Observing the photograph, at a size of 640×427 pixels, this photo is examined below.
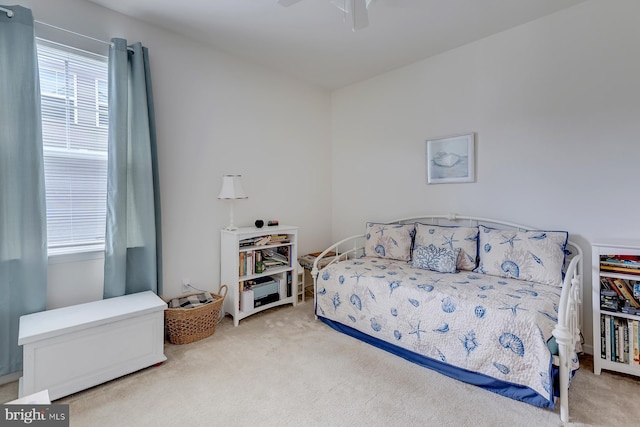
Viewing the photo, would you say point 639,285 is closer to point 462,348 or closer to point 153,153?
point 462,348

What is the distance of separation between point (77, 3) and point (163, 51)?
1.91 feet

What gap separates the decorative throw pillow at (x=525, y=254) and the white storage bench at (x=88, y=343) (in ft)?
8.30

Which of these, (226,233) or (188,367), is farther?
(226,233)

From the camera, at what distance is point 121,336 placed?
1916 millimetres

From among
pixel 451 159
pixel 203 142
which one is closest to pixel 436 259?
pixel 451 159

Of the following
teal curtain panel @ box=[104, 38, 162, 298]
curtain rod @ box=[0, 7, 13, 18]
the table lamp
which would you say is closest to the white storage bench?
teal curtain panel @ box=[104, 38, 162, 298]

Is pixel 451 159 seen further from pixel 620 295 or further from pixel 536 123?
pixel 620 295

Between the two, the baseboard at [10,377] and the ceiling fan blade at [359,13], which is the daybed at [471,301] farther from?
the baseboard at [10,377]

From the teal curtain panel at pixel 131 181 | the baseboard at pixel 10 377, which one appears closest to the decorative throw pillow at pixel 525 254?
the teal curtain panel at pixel 131 181

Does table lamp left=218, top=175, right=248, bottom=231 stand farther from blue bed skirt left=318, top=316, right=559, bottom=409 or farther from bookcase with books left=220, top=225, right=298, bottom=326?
blue bed skirt left=318, top=316, right=559, bottom=409

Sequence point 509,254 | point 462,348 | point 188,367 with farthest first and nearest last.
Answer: point 509,254, point 188,367, point 462,348

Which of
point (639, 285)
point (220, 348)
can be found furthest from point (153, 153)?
point (639, 285)

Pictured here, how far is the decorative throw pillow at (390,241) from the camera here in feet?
9.72

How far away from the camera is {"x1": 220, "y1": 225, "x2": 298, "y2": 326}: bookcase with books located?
2751 mm
